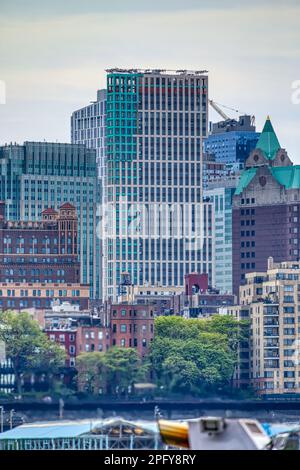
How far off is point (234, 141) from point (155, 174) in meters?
10.3

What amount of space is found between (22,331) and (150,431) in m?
42.0

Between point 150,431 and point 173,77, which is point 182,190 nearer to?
point 173,77

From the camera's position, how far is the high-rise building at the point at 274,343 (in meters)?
95.1

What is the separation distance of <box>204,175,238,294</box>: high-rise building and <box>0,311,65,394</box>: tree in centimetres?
2319

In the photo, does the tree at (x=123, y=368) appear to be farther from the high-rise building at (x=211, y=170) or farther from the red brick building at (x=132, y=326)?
the high-rise building at (x=211, y=170)

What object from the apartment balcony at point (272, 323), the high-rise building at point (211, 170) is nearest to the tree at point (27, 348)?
the apartment balcony at point (272, 323)

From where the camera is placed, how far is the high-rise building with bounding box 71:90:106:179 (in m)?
131

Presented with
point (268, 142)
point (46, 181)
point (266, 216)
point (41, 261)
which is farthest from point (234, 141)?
point (41, 261)

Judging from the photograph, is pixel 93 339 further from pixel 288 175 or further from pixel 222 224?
pixel 222 224

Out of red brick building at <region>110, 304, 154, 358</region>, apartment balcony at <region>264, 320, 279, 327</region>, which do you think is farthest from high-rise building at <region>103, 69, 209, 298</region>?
apartment balcony at <region>264, 320, 279, 327</region>

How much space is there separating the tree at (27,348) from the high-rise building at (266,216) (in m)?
16.5

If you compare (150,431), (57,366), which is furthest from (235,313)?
(150,431)

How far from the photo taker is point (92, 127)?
441 ft

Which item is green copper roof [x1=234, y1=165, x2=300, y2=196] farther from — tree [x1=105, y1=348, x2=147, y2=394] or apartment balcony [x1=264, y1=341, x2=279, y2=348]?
tree [x1=105, y1=348, x2=147, y2=394]
